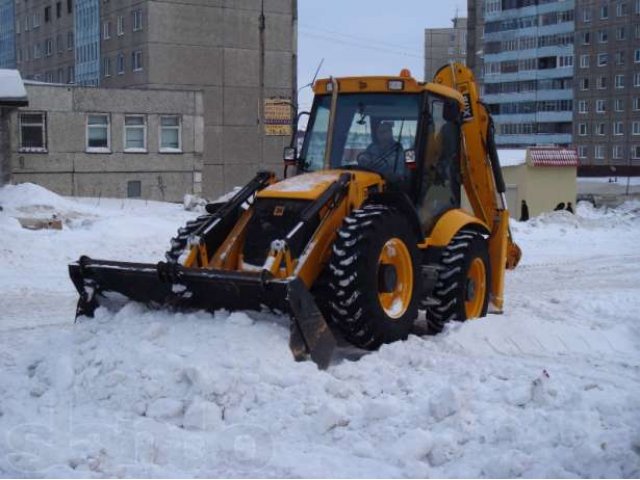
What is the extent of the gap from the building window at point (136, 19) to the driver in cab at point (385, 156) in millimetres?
50252

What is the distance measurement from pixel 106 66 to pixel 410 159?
56.4m

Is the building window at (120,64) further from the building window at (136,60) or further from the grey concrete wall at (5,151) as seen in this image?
the grey concrete wall at (5,151)

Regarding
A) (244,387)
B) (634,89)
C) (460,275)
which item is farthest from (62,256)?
(634,89)

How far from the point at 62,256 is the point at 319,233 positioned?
884 cm

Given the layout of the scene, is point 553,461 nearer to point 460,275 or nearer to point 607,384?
point 607,384

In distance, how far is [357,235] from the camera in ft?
25.8

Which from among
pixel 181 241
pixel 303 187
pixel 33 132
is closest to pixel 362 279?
pixel 303 187

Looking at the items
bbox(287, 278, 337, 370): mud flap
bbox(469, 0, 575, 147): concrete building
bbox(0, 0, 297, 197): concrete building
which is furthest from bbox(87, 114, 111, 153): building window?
bbox(469, 0, 575, 147): concrete building

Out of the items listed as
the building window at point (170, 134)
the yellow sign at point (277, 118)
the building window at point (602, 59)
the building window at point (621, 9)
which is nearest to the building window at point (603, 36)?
the building window at point (602, 59)

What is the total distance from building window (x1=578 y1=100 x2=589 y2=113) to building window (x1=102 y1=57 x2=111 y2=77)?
45.3m

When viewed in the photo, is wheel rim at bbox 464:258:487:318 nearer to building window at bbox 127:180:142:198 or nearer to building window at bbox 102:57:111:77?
building window at bbox 127:180:142:198

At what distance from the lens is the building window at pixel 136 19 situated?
186 ft

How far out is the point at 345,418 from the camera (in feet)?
20.4

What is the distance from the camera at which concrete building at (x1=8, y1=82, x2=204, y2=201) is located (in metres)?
33.6
